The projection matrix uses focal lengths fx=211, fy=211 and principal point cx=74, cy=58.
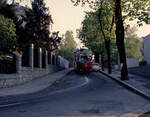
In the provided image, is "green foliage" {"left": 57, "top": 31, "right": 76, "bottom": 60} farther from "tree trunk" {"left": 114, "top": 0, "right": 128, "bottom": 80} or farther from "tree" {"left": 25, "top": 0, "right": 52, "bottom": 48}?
"tree trunk" {"left": 114, "top": 0, "right": 128, "bottom": 80}

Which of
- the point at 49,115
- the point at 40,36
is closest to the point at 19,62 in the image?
the point at 49,115

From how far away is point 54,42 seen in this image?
4156 centimetres

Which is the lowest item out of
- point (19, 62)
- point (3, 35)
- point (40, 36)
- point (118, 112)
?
point (118, 112)

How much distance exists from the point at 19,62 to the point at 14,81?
149 centimetres

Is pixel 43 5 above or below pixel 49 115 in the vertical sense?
above

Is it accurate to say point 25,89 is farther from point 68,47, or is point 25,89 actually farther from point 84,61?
point 68,47

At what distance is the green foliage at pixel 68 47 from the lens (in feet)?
290

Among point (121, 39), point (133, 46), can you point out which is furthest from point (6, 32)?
point (133, 46)

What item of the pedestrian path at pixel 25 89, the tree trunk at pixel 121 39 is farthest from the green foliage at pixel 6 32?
the tree trunk at pixel 121 39

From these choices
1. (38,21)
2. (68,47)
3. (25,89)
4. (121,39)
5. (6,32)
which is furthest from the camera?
(68,47)

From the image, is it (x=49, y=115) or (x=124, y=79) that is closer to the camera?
(x=49, y=115)

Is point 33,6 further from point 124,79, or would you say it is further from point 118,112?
point 118,112

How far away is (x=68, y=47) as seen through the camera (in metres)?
92.5

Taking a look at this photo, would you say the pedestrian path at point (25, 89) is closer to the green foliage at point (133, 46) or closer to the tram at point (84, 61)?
the tram at point (84, 61)
